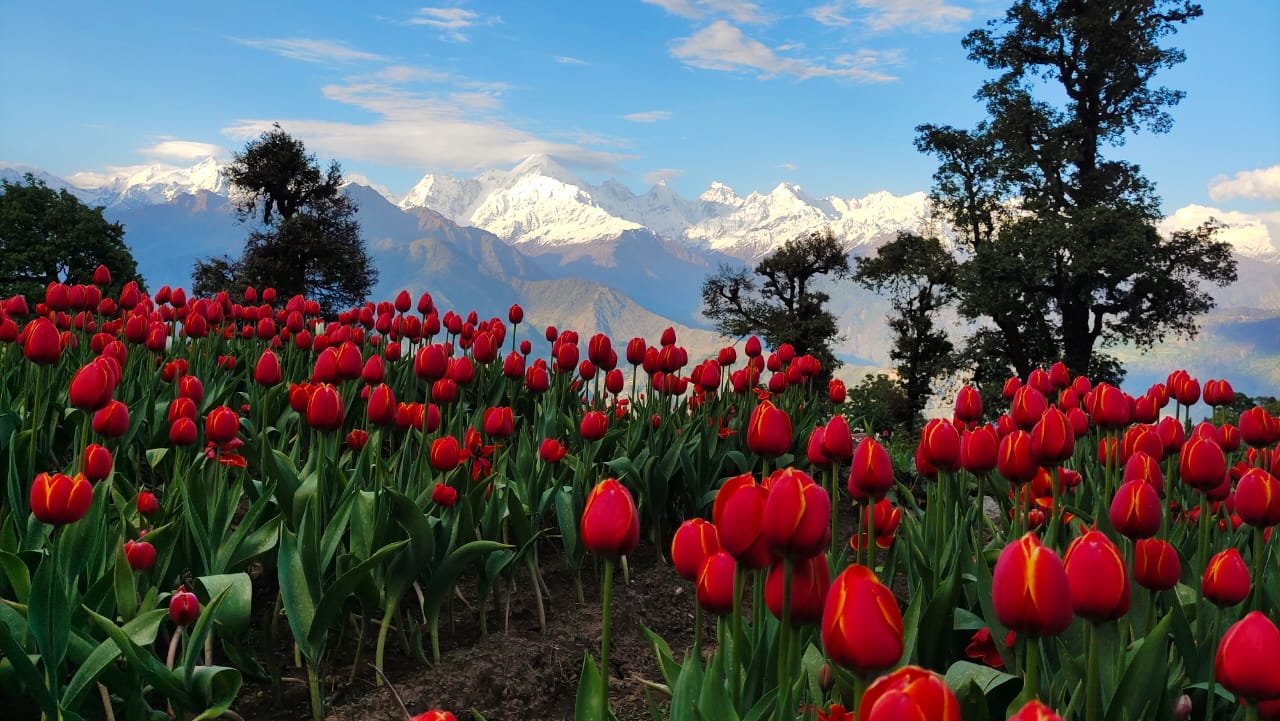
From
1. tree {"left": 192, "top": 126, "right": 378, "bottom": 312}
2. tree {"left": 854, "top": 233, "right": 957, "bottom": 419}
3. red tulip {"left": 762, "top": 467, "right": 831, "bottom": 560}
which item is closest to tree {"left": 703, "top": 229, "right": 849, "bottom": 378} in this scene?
tree {"left": 854, "top": 233, "right": 957, "bottom": 419}

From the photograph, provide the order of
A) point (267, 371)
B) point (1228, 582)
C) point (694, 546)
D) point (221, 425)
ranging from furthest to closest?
point (267, 371) → point (221, 425) → point (1228, 582) → point (694, 546)

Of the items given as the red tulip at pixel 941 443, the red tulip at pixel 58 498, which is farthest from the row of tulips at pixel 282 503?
the red tulip at pixel 941 443

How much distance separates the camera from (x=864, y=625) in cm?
164

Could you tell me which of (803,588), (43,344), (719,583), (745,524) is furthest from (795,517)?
(43,344)

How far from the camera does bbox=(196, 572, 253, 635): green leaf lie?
3.78 m

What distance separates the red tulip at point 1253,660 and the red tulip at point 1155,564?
816mm

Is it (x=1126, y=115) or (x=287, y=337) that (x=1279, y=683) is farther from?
(x=1126, y=115)

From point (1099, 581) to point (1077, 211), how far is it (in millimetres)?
30165

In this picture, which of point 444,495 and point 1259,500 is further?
point 444,495

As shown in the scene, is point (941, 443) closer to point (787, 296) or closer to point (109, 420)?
point (109, 420)

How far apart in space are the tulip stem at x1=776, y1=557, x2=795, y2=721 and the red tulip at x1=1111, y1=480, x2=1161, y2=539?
51.0 inches

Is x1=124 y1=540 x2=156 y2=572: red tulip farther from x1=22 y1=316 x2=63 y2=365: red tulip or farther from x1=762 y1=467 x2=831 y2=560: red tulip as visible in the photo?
x1=762 y1=467 x2=831 y2=560: red tulip

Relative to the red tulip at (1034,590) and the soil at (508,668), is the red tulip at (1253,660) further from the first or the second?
the soil at (508,668)

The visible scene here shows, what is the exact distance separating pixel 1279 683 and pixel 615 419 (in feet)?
19.3
